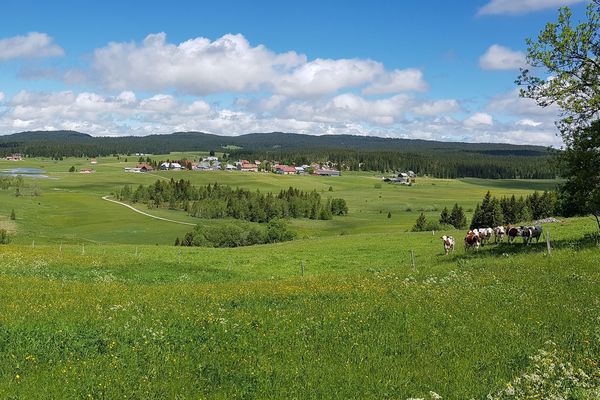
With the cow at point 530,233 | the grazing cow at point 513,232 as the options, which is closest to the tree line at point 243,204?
the grazing cow at point 513,232

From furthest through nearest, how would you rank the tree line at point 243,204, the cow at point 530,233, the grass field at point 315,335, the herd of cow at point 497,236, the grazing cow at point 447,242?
the tree line at point 243,204 < the grazing cow at point 447,242 < the herd of cow at point 497,236 < the cow at point 530,233 < the grass field at point 315,335

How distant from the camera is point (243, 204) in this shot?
160375mm

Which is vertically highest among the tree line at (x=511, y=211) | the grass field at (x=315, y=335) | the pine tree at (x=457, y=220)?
the grass field at (x=315, y=335)

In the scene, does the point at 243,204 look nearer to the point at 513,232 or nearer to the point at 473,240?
the point at 473,240

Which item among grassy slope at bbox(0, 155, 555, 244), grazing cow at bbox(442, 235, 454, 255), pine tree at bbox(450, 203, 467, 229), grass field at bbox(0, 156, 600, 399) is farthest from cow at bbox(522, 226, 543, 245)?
pine tree at bbox(450, 203, 467, 229)

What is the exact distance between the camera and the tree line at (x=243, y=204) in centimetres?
15638

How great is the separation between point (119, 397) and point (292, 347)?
4.70 m

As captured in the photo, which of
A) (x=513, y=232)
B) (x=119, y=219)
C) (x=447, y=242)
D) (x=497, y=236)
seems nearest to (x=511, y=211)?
(x=497, y=236)

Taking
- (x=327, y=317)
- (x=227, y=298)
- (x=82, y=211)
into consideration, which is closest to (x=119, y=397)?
(x=327, y=317)

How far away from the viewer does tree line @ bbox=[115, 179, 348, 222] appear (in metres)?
156

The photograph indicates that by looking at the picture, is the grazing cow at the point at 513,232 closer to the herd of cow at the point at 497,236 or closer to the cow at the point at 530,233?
the herd of cow at the point at 497,236

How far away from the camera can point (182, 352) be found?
12.4 metres

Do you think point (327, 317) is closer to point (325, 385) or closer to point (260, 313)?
point (260, 313)

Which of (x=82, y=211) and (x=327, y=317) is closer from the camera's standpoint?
(x=327, y=317)
